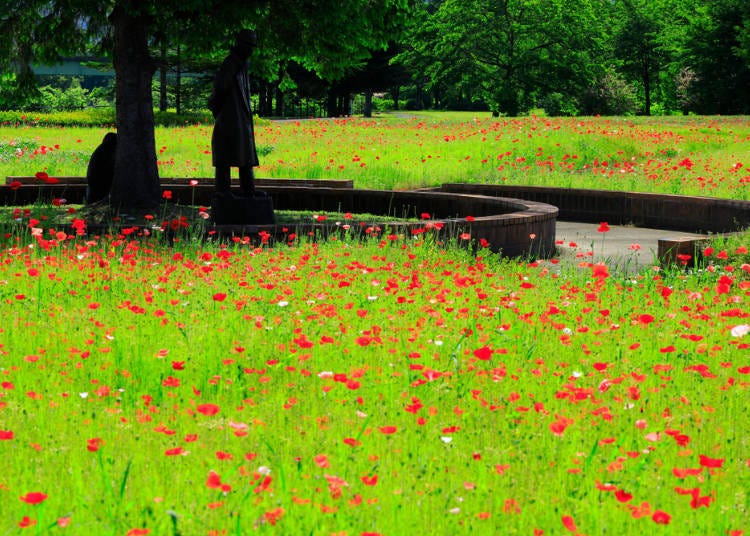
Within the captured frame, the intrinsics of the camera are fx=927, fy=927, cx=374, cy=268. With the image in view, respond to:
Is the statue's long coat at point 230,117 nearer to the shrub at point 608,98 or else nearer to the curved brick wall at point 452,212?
the curved brick wall at point 452,212

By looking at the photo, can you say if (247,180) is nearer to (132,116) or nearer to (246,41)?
(246,41)

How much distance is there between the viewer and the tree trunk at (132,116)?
1407 centimetres

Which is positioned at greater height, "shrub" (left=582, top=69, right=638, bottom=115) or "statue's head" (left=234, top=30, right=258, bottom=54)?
"shrub" (left=582, top=69, right=638, bottom=115)

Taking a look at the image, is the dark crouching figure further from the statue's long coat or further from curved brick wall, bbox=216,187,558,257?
the statue's long coat

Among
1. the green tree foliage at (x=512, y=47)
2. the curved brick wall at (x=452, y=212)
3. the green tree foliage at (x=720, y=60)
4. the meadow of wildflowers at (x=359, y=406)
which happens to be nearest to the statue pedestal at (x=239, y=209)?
the curved brick wall at (x=452, y=212)

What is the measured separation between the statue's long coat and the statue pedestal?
0.47 metres

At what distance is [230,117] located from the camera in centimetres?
1229

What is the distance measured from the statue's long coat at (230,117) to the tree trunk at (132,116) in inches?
88.9

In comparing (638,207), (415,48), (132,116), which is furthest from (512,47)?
(132,116)

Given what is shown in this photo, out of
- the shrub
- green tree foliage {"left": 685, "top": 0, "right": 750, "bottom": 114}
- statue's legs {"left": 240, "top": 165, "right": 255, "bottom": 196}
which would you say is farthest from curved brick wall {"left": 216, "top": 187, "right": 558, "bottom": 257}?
green tree foliage {"left": 685, "top": 0, "right": 750, "bottom": 114}

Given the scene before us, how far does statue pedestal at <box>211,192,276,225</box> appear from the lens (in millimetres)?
12414

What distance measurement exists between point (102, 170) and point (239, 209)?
373 centimetres

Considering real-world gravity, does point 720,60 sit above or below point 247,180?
above

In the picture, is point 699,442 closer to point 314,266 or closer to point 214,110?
point 314,266
